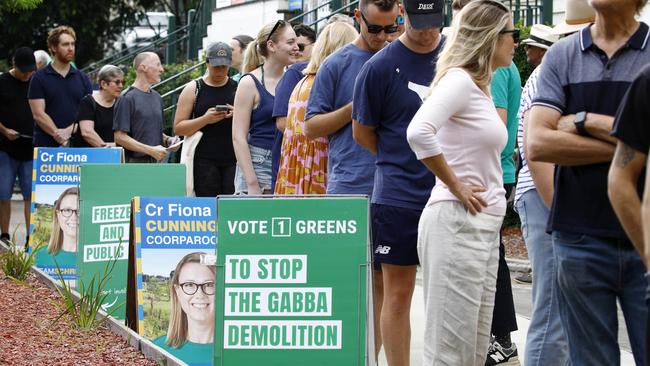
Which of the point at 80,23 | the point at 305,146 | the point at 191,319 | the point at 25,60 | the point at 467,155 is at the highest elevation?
the point at 80,23

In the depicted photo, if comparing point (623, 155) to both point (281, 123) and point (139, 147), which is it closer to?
point (281, 123)

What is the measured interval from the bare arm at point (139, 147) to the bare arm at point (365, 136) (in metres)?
5.11

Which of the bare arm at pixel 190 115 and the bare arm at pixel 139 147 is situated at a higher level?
the bare arm at pixel 190 115

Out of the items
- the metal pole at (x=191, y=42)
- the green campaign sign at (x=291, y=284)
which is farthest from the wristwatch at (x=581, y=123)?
the metal pole at (x=191, y=42)

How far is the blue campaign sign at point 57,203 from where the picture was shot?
1120cm

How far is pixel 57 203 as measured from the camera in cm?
1135

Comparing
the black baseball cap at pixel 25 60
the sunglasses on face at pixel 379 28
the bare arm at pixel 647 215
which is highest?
the black baseball cap at pixel 25 60

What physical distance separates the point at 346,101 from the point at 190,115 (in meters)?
3.32

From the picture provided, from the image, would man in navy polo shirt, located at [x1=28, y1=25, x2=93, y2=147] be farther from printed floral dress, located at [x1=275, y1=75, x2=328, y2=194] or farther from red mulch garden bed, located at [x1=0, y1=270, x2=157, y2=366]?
printed floral dress, located at [x1=275, y1=75, x2=328, y2=194]

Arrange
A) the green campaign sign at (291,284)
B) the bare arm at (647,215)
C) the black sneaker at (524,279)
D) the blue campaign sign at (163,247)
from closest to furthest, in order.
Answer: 1. the bare arm at (647,215)
2. the green campaign sign at (291,284)
3. the blue campaign sign at (163,247)
4. the black sneaker at (524,279)

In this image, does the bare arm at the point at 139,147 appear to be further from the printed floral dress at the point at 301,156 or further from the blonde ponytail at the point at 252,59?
the printed floral dress at the point at 301,156

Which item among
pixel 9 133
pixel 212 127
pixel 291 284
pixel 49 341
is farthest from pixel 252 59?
pixel 9 133

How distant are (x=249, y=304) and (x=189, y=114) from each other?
414cm

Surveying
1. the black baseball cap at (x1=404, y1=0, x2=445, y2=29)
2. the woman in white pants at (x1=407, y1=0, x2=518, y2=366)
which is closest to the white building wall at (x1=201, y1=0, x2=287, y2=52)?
the black baseball cap at (x1=404, y1=0, x2=445, y2=29)
